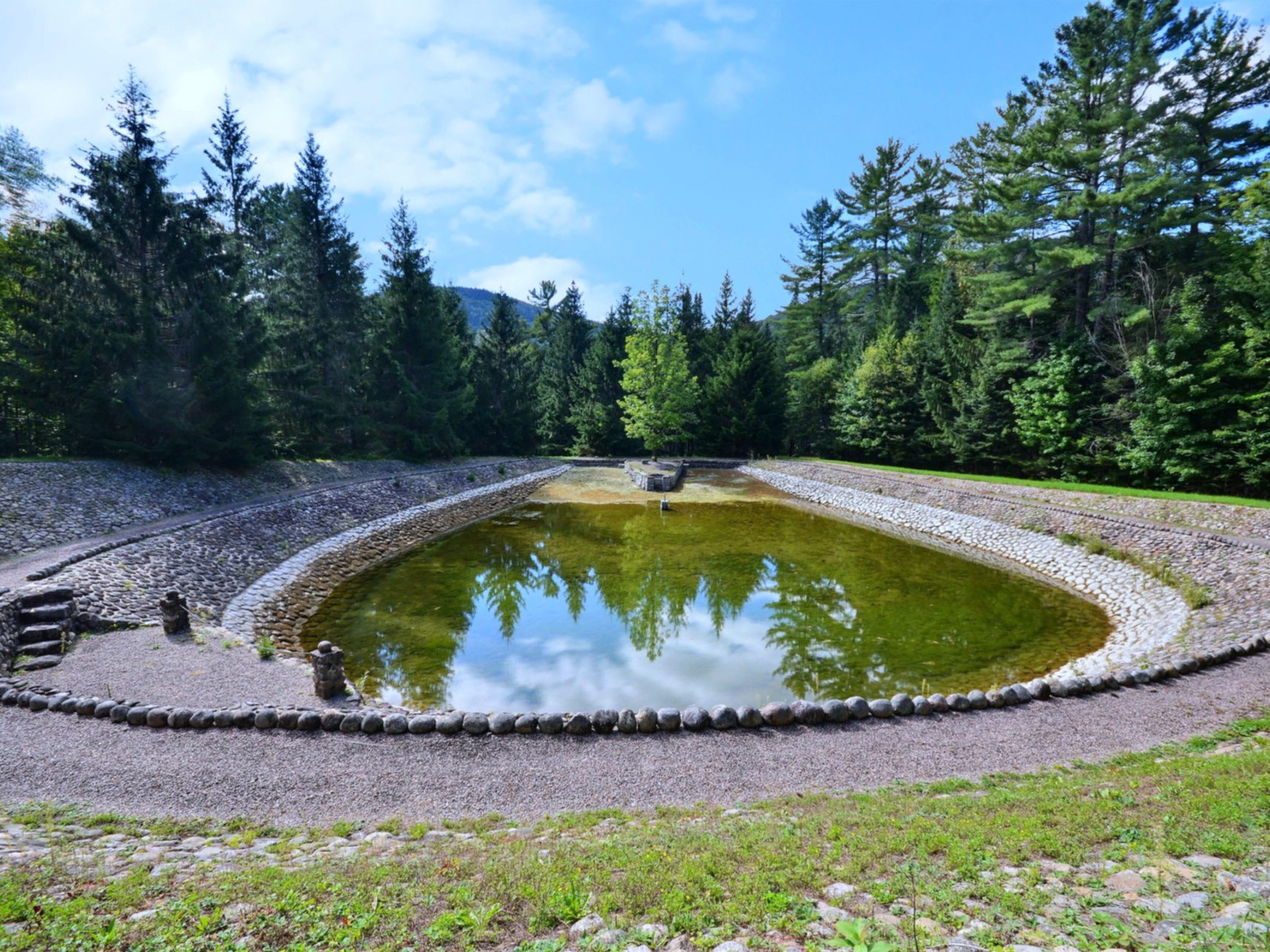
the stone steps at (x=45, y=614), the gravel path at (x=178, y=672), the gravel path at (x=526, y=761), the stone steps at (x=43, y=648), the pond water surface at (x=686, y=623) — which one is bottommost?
the pond water surface at (x=686, y=623)

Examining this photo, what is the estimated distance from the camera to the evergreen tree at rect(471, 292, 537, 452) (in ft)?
132

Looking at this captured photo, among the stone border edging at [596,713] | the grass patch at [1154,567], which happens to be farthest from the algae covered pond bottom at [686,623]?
the grass patch at [1154,567]

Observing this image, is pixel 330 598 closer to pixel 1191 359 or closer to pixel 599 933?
pixel 599 933

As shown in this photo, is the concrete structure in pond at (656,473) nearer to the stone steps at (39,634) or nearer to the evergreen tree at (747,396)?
the evergreen tree at (747,396)

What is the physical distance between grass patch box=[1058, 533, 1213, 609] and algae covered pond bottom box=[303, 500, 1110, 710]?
1.54 metres

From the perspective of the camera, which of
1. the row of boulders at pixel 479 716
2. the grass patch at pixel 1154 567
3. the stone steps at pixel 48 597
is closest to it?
the row of boulders at pixel 479 716

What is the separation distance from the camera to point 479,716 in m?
6.55

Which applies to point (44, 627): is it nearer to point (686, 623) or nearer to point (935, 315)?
point (686, 623)

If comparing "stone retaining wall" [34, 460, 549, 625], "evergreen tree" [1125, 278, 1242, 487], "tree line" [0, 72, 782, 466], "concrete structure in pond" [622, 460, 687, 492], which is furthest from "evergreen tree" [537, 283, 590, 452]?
"evergreen tree" [1125, 278, 1242, 487]

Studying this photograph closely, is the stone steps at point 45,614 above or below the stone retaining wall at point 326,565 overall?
above

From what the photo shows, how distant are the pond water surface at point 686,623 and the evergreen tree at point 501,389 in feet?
75.2

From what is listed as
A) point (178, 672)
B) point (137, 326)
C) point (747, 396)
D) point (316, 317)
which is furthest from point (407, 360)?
Answer: point (178, 672)

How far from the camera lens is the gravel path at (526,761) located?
5195mm

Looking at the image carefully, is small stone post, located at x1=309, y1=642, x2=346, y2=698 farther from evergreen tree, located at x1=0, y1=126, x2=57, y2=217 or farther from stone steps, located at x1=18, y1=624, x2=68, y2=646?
evergreen tree, located at x1=0, y1=126, x2=57, y2=217
